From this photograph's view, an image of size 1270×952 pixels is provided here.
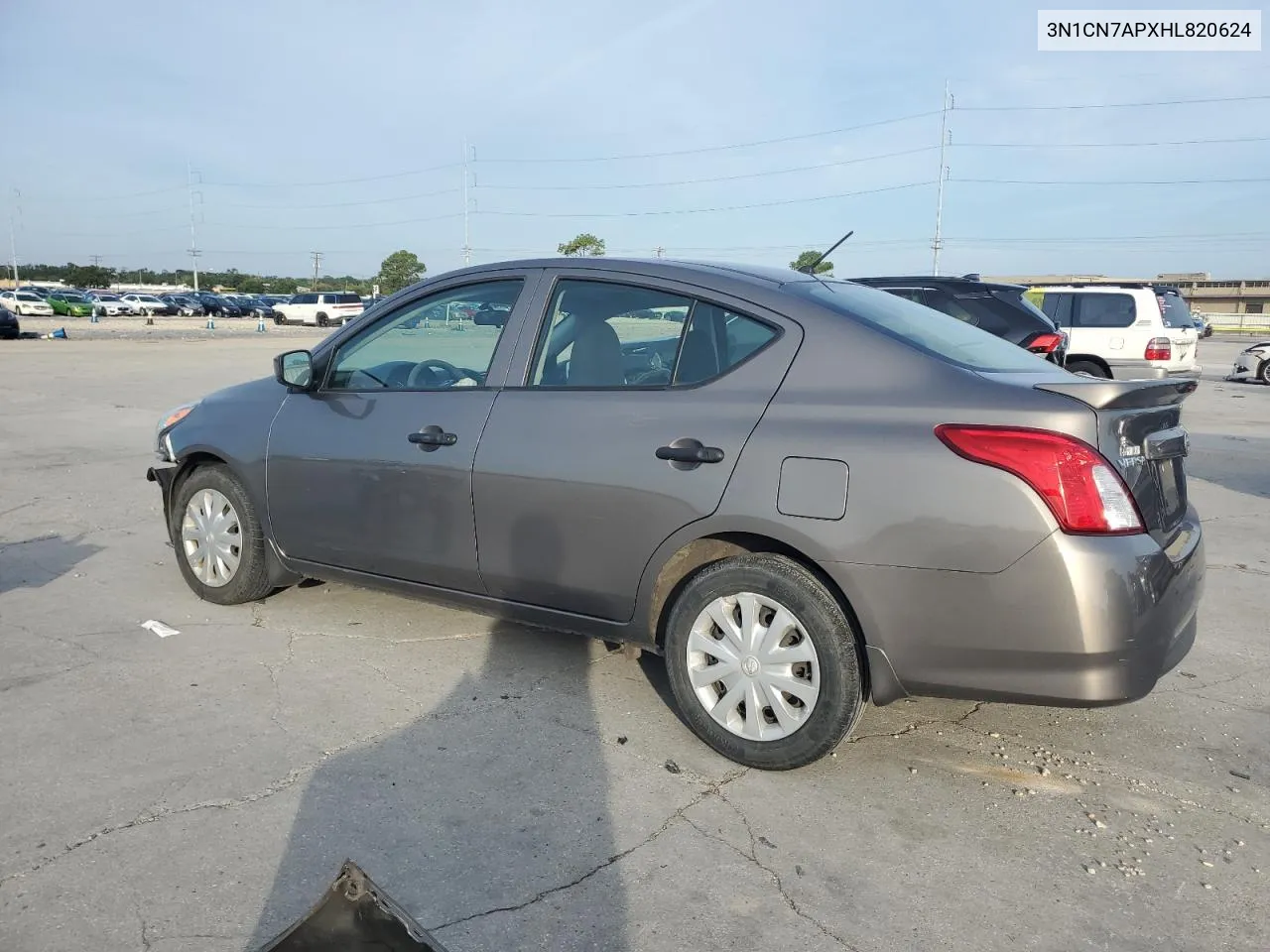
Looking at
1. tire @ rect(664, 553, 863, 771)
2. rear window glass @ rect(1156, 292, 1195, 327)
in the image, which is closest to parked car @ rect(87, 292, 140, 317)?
rear window glass @ rect(1156, 292, 1195, 327)

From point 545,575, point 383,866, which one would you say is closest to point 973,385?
point 545,575

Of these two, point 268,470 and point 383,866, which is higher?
point 268,470

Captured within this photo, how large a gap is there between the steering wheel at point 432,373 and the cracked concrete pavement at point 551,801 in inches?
48.0

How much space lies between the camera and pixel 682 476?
3.38 m

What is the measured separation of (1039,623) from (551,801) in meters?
1.62

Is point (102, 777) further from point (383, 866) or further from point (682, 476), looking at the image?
point (682, 476)

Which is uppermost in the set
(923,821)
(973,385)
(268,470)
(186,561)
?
(973,385)

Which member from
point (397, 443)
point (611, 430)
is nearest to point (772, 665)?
point (611, 430)

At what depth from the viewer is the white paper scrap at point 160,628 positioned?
181 inches

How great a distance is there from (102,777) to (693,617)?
206 cm

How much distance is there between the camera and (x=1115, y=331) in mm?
14461

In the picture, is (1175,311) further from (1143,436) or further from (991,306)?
(1143,436)

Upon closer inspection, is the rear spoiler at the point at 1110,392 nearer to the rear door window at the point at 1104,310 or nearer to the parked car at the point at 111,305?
the rear door window at the point at 1104,310

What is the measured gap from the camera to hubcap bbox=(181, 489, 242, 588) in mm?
4836
